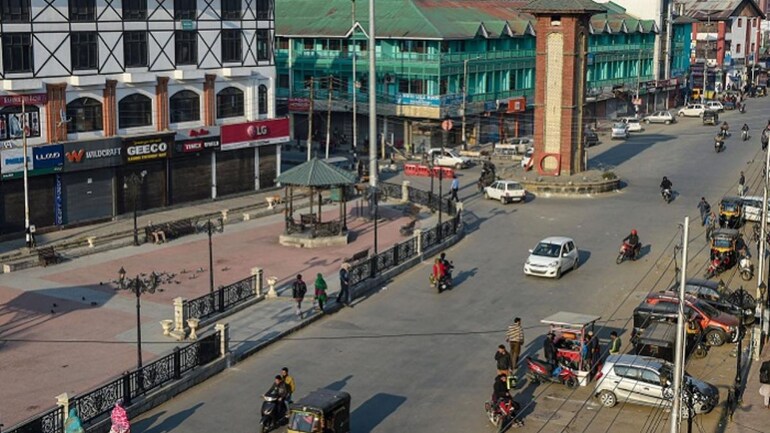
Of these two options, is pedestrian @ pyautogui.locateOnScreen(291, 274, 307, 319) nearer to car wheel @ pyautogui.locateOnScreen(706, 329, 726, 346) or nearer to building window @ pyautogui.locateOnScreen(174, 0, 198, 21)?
car wheel @ pyautogui.locateOnScreen(706, 329, 726, 346)

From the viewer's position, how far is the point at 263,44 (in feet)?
214

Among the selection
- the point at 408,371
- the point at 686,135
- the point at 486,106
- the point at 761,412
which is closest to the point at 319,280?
the point at 408,371

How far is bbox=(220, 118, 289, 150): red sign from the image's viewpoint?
6306 cm

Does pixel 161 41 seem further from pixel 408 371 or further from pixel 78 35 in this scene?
pixel 408 371

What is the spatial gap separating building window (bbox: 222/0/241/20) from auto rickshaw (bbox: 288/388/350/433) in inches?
1516

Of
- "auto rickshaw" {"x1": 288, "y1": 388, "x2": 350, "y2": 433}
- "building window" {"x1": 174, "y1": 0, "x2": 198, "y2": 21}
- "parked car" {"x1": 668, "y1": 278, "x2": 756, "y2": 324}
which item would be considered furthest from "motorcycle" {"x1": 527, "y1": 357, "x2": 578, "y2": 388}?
"building window" {"x1": 174, "y1": 0, "x2": 198, "y2": 21}

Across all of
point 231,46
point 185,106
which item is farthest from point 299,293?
point 231,46

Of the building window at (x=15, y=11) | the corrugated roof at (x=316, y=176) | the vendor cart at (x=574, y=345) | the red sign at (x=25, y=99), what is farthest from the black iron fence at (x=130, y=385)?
the building window at (x=15, y=11)

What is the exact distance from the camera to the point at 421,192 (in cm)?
6272

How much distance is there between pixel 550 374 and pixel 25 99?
2975 cm

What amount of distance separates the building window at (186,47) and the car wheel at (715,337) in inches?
1310

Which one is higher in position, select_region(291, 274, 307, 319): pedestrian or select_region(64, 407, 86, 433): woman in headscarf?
select_region(291, 274, 307, 319): pedestrian

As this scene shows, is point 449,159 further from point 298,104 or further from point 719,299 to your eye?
point 719,299

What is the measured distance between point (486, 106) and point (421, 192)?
29.8 meters
